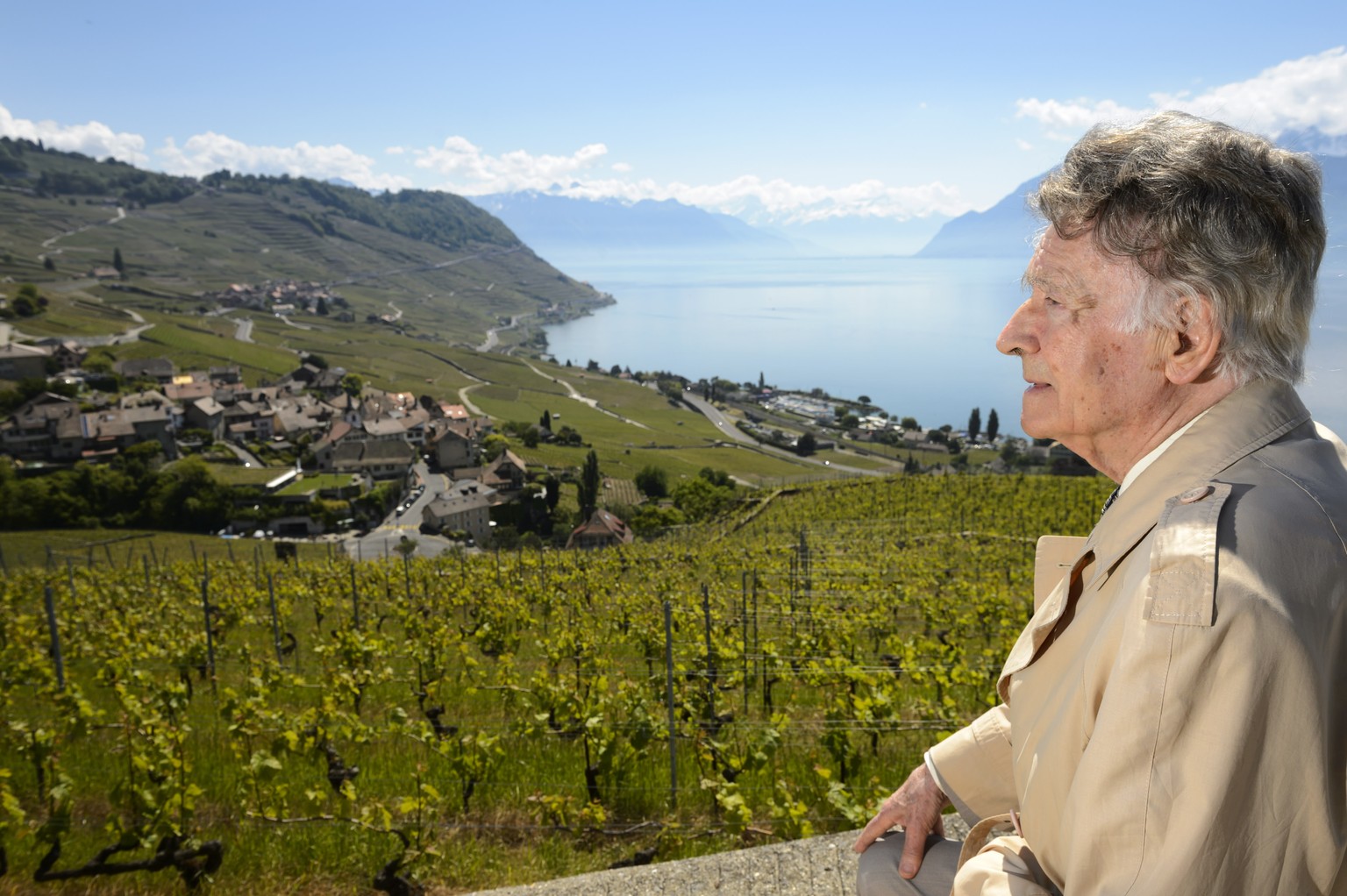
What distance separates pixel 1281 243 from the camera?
4.61ft

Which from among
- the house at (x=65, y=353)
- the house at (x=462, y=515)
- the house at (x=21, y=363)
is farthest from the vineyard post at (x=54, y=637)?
the house at (x=65, y=353)

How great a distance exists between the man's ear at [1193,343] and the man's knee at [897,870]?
120cm

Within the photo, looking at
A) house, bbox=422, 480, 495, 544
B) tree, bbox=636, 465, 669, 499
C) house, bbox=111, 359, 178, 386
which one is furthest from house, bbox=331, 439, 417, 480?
house, bbox=111, 359, 178, 386

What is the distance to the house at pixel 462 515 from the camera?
201 ft

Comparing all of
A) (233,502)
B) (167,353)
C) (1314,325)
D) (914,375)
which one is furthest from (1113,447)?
(914,375)

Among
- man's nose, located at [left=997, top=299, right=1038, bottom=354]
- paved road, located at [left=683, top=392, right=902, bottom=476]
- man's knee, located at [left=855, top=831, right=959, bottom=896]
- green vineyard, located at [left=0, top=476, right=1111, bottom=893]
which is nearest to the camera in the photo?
man's nose, located at [left=997, top=299, right=1038, bottom=354]

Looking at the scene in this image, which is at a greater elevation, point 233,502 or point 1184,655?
point 1184,655

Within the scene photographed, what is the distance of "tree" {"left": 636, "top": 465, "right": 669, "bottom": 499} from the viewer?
69.6m

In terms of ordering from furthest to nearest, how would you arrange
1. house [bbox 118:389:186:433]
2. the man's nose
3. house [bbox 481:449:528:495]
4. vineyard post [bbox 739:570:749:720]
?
1. house [bbox 118:389:186:433]
2. house [bbox 481:449:528:495]
3. vineyard post [bbox 739:570:749:720]
4. the man's nose

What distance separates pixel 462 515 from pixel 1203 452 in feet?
207

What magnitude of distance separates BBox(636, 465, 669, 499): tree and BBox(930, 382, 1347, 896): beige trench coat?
67.2m

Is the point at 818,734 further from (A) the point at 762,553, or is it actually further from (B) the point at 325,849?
(A) the point at 762,553

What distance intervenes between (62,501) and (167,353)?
1837 inches

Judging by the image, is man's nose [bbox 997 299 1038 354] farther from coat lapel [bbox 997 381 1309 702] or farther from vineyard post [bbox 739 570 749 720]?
vineyard post [bbox 739 570 749 720]
